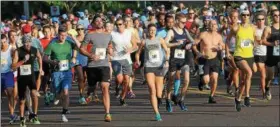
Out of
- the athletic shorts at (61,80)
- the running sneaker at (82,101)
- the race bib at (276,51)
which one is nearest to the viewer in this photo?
the athletic shorts at (61,80)

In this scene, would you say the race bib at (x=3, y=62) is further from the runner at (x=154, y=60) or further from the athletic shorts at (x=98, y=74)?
the runner at (x=154, y=60)

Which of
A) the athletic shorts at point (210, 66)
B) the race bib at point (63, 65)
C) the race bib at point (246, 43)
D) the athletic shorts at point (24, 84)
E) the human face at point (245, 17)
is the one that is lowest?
the athletic shorts at point (24, 84)

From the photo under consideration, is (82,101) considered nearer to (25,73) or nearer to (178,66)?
(178,66)

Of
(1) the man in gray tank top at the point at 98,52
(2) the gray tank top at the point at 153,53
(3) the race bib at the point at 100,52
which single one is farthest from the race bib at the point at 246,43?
(3) the race bib at the point at 100,52

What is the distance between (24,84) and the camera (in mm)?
13695

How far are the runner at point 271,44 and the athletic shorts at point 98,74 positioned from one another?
12.0 ft

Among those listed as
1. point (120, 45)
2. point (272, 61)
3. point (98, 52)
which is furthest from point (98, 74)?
point (272, 61)

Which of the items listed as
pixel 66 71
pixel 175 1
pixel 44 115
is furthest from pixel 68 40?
pixel 175 1

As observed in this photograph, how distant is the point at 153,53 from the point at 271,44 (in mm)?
3168

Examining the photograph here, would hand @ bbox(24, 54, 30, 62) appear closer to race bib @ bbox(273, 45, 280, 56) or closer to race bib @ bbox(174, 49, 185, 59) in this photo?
race bib @ bbox(174, 49, 185, 59)

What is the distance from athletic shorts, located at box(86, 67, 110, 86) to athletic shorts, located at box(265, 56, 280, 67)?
13.3 feet

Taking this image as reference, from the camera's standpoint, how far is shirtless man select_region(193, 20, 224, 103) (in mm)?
15953

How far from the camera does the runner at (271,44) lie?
1606 cm

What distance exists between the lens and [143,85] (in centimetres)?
2105
